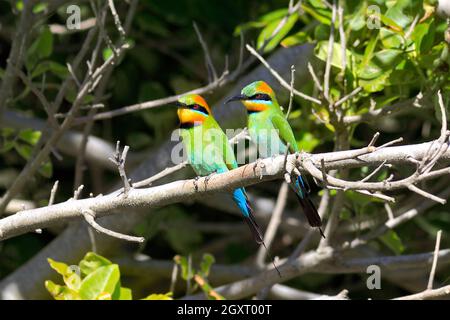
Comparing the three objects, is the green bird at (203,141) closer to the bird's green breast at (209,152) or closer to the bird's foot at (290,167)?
the bird's green breast at (209,152)

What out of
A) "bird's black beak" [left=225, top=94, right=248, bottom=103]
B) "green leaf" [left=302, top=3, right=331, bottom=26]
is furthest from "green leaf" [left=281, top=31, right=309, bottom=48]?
"bird's black beak" [left=225, top=94, right=248, bottom=103]

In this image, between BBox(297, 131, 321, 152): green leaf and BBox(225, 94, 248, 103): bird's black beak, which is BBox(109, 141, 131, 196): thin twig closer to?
BBox(225, 94, 248, 103): bird's black beak

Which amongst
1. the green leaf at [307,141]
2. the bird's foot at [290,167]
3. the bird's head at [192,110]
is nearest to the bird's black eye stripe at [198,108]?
the bird's head at [192,110]

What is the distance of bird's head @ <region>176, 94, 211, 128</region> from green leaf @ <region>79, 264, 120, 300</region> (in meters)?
0.70

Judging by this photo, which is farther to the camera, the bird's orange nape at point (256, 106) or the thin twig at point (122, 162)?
the bird's orange nape at point (256, 106)

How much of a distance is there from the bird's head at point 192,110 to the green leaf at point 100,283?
0.70 metres

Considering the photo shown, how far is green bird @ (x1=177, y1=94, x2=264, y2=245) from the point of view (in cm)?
316

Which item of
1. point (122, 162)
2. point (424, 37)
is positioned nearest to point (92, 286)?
point (122, 162)

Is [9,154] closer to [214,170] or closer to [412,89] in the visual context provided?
[214,170]

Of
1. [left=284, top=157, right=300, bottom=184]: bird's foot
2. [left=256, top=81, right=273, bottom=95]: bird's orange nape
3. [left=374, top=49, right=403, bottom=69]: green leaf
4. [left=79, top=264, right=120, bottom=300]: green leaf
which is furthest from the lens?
[left=256, top=81, right=273, bottom=95]: bird's orange nape

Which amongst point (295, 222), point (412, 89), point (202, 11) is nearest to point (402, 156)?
point (412, 89)

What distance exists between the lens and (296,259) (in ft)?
11.0

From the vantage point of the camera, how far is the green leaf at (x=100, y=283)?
2.85 metres

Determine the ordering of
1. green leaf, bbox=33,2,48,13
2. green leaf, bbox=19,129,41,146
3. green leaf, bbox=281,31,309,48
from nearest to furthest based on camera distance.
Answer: green leaf, bbox=281,31,309,48 → green leaf, bbox=19,129,41,146 → green leaf, bbox=33,2,48,13
